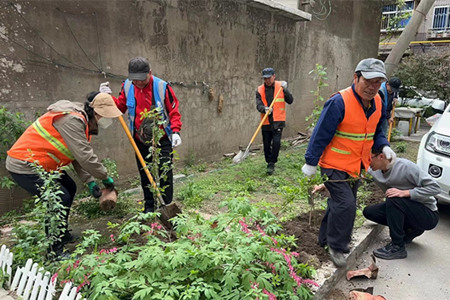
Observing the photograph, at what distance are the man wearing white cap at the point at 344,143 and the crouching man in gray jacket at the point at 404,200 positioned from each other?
1.62 feet

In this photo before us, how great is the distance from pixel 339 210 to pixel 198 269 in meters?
1.44

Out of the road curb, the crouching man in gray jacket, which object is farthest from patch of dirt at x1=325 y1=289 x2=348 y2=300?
the crouching man in gray jacket

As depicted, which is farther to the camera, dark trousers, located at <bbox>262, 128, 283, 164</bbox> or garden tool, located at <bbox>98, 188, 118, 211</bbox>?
dark trousers, located at <bbox>262, 128, 283, 164</bbox>

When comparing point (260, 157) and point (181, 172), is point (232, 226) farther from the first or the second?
point (260, 157)

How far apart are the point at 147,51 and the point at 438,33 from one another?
25696mm

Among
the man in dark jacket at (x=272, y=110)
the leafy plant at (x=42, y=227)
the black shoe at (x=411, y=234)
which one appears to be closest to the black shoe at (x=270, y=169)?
the man in dark jacket at (x=272, y=110)

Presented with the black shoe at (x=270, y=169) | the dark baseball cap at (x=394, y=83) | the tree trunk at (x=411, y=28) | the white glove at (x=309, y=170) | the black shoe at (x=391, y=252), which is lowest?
the black shoe at (x=391, y=252)

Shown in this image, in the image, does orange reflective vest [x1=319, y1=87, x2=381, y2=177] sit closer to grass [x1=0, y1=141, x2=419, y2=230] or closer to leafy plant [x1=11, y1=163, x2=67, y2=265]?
grass [x1=0, y1=141, x2=419, y2=230]

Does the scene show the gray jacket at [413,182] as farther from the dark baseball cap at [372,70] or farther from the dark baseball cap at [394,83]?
the dark baseball cap at [394,83]

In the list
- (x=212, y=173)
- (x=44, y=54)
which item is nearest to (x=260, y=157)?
(x=212, y=173)

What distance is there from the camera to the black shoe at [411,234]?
3570 mm

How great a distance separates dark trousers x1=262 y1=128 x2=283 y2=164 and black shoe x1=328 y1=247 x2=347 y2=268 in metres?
3.08

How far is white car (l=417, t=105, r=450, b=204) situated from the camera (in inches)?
158

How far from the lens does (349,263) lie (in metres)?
3.22
